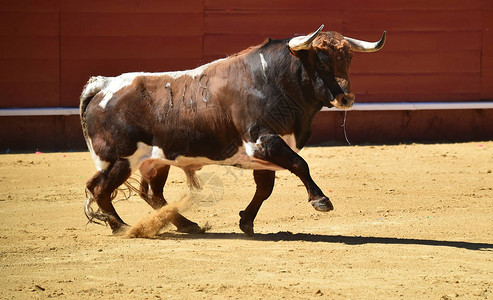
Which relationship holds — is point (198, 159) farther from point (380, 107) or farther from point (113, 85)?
point (380, 107)

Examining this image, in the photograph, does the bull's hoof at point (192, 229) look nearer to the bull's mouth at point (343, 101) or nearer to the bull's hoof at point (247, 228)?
the bull's hoof at point (247, 228)

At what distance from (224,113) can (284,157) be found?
0.53m

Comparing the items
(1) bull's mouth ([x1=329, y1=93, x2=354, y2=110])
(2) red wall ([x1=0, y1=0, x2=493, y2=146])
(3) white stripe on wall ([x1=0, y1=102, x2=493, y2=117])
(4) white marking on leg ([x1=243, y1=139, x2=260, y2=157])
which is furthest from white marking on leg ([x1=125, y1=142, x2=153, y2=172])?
(2) red wall ([x1=0, y1=0, x2=493, y2=146])

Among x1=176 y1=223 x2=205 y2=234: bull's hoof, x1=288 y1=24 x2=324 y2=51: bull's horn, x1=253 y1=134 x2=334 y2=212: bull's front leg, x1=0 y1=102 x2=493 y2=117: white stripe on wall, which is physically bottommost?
x1=0 y1=102 x2=493 y2=117: white stripe on wall

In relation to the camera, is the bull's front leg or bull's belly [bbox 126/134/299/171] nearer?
the bull's front leg

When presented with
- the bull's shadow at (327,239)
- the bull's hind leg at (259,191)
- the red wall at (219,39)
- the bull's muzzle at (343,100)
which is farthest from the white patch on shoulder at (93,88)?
the red wall at (219,39)

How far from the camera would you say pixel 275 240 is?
5.04m

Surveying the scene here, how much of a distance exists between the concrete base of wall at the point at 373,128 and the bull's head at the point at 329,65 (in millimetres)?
4604

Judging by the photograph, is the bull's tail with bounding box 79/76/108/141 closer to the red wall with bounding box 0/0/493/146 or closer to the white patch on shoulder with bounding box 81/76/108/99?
the white patch on shoulder with bounding box 81/76/108/99

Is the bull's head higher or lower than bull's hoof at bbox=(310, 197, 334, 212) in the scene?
higher

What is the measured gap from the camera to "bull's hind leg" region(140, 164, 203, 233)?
17.9 feet

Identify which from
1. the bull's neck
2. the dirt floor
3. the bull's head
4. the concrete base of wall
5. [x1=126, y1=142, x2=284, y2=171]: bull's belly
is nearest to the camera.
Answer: the dirt floor

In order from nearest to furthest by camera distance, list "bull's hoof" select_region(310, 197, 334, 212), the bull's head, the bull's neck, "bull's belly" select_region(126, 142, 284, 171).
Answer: "bull's hoof" select_region(310, 197, 334, 212) < the bull's head < the bull's neck < "bull's belly" select_region(126, 142, 284, 171)

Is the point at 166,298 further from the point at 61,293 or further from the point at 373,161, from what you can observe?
the point at 373,161
